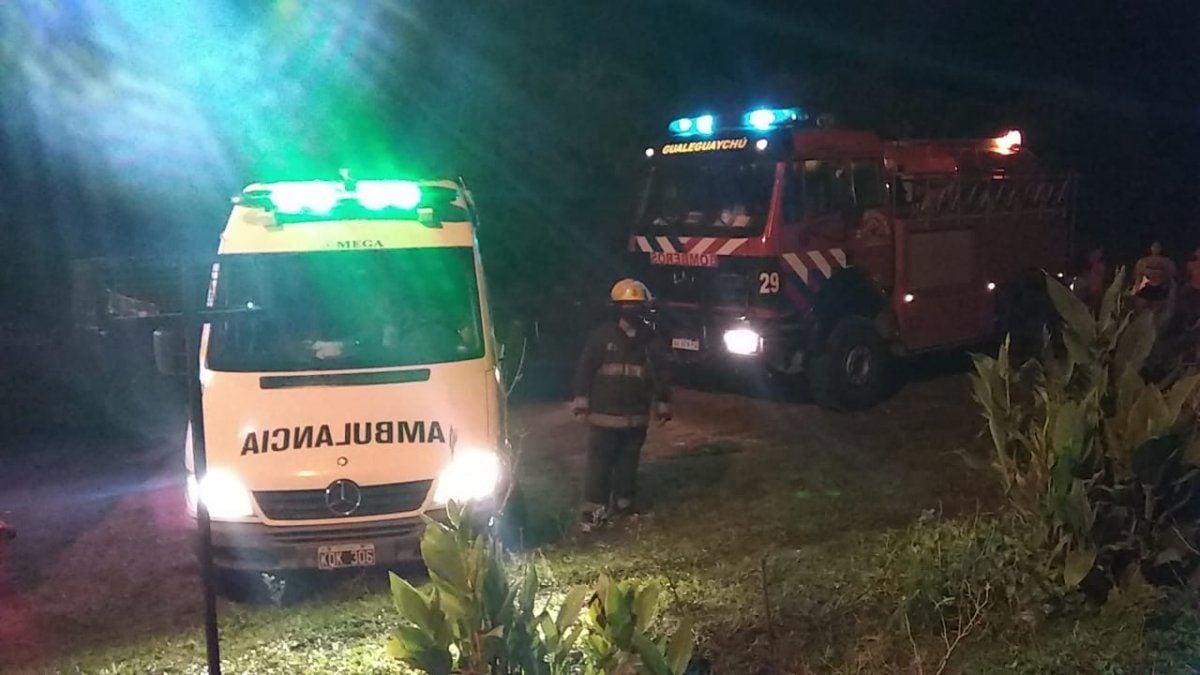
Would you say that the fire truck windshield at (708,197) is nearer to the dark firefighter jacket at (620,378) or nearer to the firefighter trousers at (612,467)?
the dark firefighter jacket at (620,378)

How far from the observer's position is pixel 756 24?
1988 centimetres

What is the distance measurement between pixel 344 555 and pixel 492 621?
2531 mm

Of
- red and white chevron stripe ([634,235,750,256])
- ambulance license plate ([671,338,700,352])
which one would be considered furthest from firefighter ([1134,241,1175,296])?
ambulance license plate ([671,338,700,352])

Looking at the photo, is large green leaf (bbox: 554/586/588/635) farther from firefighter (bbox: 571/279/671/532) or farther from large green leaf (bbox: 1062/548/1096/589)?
firefighter (bbox: 571/279/671/532)

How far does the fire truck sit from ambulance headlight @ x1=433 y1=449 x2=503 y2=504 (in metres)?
4.74

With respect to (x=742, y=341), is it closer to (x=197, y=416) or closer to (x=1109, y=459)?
(x=1109, y=459)

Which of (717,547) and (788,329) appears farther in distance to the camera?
(788,329)

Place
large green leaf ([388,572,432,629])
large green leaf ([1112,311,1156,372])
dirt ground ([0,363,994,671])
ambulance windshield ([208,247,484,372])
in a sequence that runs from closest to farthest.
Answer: large green leaf ([388,572,432,629])
large green leaf ([1112,311,1156,372])
dirt ground ([0,363,994,671])
ambulance windshield ([208,247,484,372])

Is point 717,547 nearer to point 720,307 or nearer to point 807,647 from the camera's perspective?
point 807,647

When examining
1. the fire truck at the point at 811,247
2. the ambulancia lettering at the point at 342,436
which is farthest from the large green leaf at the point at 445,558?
the fire truck at the point at 811,247

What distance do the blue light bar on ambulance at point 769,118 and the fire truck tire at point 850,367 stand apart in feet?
6.07

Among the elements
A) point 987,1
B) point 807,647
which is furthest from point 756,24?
point 807,647

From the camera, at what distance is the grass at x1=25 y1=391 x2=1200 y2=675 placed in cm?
528

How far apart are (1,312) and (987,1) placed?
57.6 ft
